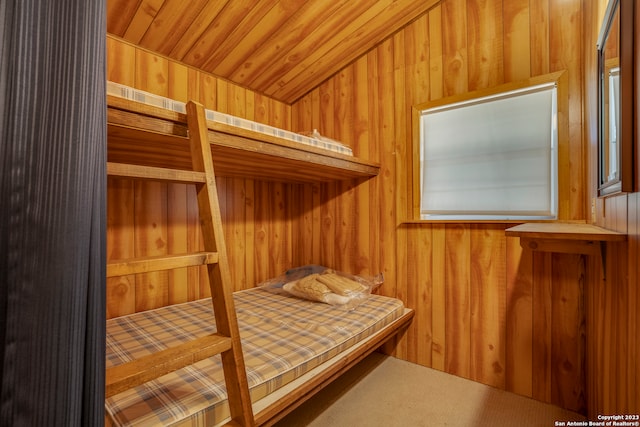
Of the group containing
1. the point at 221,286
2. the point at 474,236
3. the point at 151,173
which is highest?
the point at 151,173

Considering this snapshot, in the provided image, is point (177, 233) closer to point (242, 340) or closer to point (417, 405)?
point (242, 340)

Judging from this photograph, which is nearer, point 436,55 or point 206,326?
point 206,326

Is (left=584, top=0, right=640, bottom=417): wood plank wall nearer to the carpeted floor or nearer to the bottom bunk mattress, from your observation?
the carpeted floor

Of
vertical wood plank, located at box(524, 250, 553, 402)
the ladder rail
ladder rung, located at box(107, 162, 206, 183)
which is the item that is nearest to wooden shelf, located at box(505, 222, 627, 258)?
vertical wood plank, located at box(524, 250, 553, 402)

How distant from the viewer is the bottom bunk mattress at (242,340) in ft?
2.98

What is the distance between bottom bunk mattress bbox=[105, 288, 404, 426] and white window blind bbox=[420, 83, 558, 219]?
34.6 inches

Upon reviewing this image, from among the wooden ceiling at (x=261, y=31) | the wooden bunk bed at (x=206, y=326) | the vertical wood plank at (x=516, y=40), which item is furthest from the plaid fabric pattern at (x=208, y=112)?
the vertical wood plank at (x=516, y=40)

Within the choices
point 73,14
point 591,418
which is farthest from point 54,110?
point 591,418

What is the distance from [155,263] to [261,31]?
5.79ft

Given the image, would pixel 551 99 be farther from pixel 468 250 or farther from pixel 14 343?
pixel 14 343

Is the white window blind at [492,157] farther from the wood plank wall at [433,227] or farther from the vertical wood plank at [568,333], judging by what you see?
the vertical wood plank at [568,333]

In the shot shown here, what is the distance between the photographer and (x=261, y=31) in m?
1.93

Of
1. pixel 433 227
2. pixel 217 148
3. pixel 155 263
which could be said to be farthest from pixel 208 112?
pixel 433 227

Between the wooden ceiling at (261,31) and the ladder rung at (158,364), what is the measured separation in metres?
1.81
